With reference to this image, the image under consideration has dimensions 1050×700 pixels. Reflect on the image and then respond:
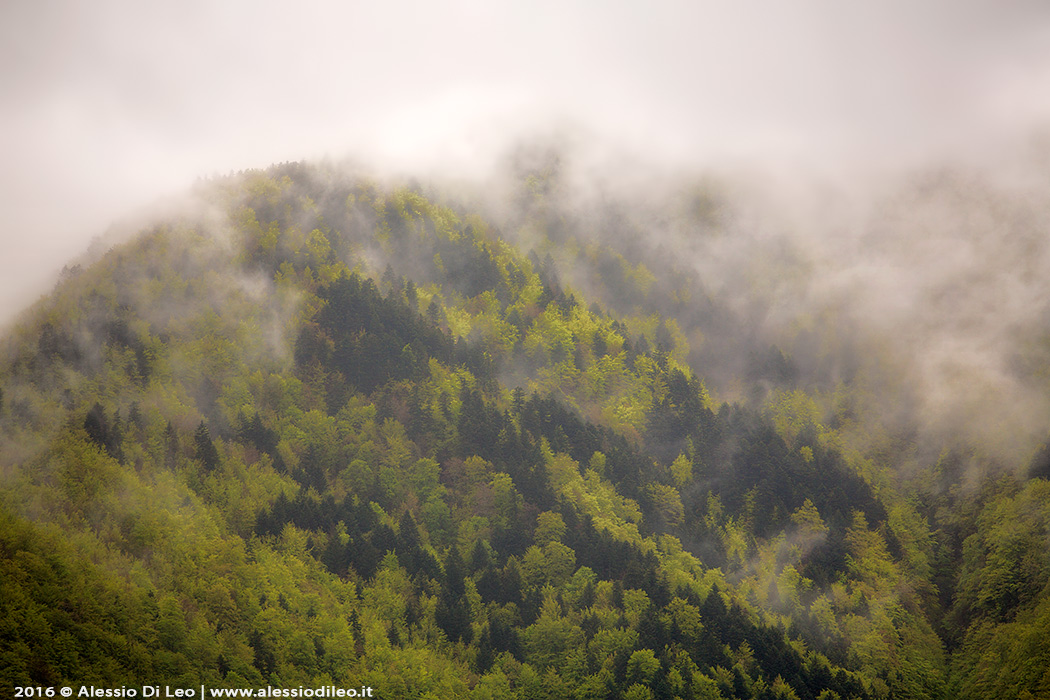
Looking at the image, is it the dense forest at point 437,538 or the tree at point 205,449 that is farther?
the tree at point 205,449

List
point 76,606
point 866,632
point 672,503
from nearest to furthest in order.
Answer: point 76,606 → point 866,632 → point 672,503

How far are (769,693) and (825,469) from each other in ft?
232

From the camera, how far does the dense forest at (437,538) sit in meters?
125

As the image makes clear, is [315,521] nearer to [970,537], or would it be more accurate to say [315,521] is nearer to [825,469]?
[825,469]

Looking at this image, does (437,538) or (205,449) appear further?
(437,538)

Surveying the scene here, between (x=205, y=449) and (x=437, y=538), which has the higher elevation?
(x=437, y=538)

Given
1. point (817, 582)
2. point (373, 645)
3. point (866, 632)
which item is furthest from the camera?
point (817, 582)

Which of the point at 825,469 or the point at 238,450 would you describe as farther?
the point at 825,469

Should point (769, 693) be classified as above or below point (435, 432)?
below

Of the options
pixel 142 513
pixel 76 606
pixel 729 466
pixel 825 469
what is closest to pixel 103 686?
pixel 76 606

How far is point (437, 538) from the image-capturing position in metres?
166

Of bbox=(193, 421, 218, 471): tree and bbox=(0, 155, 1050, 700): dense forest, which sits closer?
bbox=(0, 155, 1050, 700): dense forest

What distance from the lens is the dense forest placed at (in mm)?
125062

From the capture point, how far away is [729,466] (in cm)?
19512
